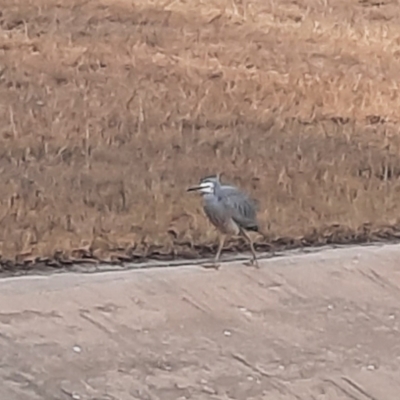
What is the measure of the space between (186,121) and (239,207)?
2555 mm

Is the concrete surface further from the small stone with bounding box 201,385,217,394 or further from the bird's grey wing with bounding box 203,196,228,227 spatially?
the bird's grey wing with bounding box 203,196,228,227

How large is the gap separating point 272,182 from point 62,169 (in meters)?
1.23

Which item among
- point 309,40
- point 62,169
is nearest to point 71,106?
point 62,169

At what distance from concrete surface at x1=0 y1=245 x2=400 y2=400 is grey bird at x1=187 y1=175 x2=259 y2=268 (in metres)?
0.19

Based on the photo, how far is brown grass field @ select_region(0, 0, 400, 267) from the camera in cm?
659

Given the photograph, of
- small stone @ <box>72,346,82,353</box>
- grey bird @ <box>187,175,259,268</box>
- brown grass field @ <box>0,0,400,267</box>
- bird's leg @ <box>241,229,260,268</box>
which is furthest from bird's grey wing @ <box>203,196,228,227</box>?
small stone @ <box>72,346,82,353</box>

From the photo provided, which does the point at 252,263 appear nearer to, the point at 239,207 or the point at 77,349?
the point at 239,207

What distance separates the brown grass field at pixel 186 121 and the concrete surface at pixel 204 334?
45 cm

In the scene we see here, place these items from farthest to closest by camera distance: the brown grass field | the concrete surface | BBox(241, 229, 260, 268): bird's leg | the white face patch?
the brown grass field
BBox(241, 229, 260, 268): bird's leg
the white face patch
the concrete surface

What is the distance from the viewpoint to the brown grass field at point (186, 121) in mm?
6586

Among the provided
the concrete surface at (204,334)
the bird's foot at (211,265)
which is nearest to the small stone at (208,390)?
the concrete surface at (204,334)

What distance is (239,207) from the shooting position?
19.7 ft

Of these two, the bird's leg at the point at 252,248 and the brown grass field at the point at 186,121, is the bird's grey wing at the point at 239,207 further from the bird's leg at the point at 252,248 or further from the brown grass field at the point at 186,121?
the brown grass field at the point at 186,121

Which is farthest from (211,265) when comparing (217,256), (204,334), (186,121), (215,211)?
(186,121)
